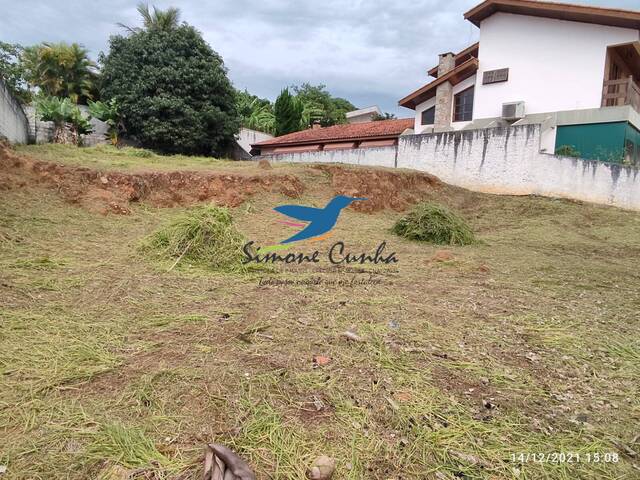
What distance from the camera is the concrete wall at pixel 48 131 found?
43.5ft

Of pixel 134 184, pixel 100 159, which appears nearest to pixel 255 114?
pixel 100 159

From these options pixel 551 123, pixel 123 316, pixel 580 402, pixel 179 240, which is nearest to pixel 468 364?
pixel 580 402

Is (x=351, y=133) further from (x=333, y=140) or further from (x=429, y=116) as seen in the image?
(x=429, y=116)

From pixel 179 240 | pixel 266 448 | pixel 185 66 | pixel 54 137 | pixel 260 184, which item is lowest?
pixel 266 448

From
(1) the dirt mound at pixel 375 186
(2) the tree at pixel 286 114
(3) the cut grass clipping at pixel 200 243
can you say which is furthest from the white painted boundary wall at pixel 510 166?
(2) the tree at pixel 286 114

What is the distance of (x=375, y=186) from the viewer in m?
10.0

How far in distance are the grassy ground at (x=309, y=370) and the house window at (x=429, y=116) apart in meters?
13.4

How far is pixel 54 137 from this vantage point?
14.0 m

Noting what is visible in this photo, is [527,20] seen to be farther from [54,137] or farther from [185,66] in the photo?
[54,137]

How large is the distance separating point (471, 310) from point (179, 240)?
3.36m

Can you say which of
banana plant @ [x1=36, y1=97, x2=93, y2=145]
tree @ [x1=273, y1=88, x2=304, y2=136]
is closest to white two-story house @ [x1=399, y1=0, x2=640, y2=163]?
tree @ [x1=273, y1=88, x2=304, y2=136]
